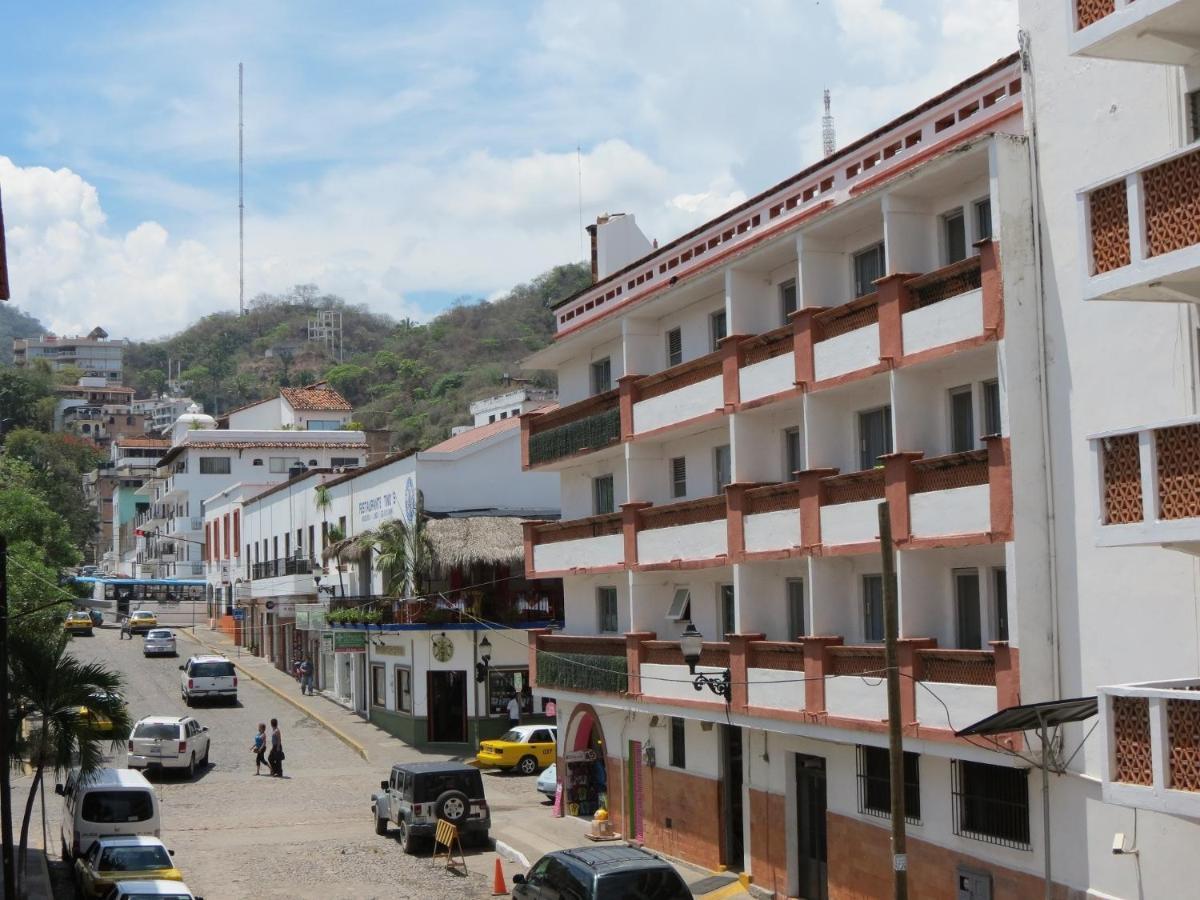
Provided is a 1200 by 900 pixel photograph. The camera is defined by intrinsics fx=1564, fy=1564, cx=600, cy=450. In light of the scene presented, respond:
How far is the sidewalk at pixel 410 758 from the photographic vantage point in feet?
95.8

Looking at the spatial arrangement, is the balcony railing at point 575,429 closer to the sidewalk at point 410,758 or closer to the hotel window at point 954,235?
the sidewalk at point 410,758

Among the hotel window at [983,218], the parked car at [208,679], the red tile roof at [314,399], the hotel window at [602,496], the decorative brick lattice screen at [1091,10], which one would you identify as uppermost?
the red tile roof at [314,399]

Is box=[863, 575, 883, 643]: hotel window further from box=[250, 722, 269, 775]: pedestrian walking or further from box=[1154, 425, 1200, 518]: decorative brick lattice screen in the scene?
box=[250, 722, 269, 775]: pedestrian walking

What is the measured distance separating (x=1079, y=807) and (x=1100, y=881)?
91cm

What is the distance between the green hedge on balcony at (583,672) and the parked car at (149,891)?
1151 cm

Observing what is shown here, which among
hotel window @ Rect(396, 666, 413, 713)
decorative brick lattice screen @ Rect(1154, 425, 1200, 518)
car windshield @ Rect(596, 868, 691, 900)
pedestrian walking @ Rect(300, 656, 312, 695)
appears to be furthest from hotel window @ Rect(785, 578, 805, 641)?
pedestrian walking @ Rect(300, 656, 312, 695)

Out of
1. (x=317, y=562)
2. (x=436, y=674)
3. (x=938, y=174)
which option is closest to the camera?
(x=938, y=174)

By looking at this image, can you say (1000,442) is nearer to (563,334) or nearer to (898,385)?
(898,385)

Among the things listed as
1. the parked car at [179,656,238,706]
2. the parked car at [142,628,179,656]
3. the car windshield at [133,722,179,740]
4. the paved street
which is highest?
the parked car at [142,628,179,656]

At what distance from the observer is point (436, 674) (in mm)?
48375

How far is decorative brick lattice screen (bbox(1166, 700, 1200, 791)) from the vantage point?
44.0 ft

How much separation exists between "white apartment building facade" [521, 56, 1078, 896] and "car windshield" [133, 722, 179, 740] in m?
Answer: 13.7

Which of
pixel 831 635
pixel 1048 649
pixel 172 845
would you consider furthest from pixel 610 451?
pixel 1048 649

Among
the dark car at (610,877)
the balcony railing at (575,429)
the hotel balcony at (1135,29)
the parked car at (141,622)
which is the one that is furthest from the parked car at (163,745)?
the parked car at (141,622)
